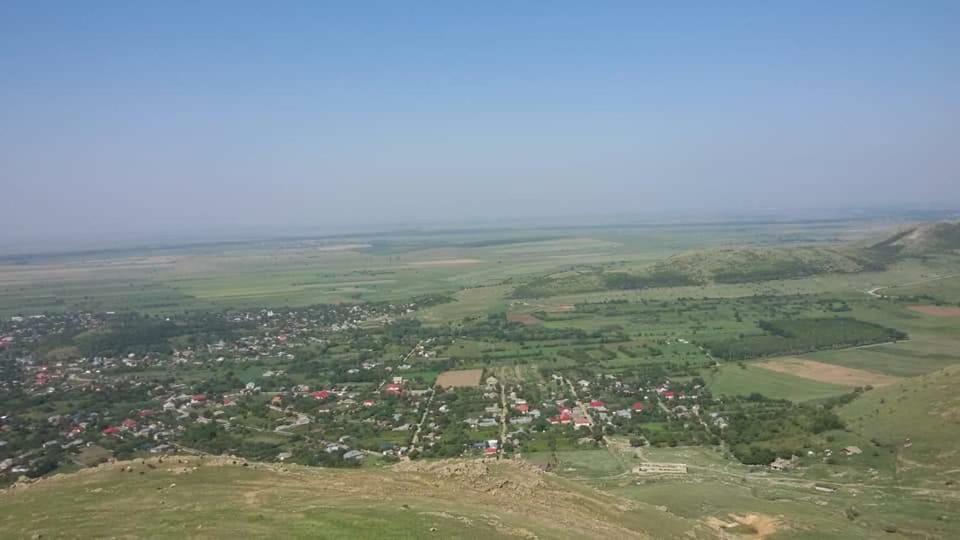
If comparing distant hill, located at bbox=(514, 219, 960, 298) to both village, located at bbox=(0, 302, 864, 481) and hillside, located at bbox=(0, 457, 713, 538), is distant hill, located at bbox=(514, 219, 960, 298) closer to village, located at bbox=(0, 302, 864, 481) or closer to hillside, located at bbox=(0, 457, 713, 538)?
village, located at bbox=(0, 302, 864, 481)

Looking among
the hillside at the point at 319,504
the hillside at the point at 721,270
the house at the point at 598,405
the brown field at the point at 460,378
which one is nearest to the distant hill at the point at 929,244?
the hillside at the point at 721,270

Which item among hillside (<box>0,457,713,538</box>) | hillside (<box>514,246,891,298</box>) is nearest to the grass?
hillside (<box>0,457,713,538</box>)

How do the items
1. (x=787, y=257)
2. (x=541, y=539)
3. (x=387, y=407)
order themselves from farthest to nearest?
(x=787, y=257)
(x=387, y=407)
(x=541, y=539)

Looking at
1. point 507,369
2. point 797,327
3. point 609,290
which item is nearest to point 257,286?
point 609,290

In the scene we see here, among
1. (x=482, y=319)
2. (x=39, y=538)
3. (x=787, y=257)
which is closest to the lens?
(x=39, y=538)

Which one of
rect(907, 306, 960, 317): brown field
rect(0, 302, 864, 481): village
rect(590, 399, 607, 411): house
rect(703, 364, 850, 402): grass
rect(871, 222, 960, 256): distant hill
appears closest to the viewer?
rect(0, 302, 864, 481): village

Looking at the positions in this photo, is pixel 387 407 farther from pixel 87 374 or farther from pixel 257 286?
pixel 257 286
